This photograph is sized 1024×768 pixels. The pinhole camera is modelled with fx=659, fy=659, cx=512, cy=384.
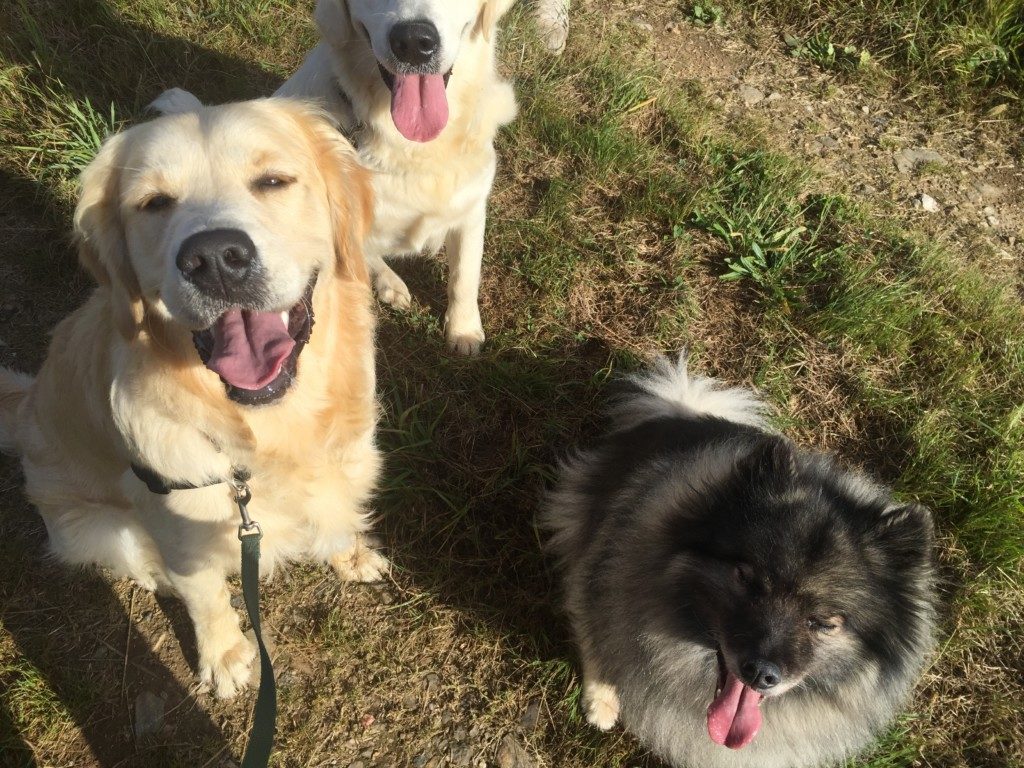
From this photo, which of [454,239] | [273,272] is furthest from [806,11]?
[273,272]

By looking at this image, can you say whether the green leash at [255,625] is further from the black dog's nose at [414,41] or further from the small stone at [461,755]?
the black dog's nose at [414,41]

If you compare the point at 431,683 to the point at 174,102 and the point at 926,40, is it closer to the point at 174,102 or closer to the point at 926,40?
the point at 174,102

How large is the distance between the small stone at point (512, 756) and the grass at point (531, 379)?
48mm

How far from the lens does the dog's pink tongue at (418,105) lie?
2.51m

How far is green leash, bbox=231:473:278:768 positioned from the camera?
186 centimetres

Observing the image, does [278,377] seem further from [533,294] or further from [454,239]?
[533,294]

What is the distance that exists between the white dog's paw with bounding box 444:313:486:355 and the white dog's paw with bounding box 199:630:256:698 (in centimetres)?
166

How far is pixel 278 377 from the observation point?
181cm

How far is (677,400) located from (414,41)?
1.80m

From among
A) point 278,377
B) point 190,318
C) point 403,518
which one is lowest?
point 403,518

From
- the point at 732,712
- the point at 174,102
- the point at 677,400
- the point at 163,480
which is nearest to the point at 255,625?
the point at 163,480

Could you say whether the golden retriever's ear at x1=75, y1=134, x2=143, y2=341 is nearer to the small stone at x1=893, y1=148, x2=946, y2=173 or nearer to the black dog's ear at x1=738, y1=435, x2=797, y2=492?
the black dog's ear at x1=738, y1=435, x2=797, y2=492

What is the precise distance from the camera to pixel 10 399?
2.72 meters

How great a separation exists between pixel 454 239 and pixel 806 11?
11.0 feet
